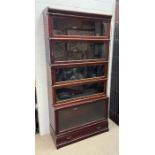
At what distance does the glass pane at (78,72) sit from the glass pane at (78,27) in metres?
0.44

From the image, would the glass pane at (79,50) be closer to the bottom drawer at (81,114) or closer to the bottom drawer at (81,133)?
the bottom drawer at (81,114)

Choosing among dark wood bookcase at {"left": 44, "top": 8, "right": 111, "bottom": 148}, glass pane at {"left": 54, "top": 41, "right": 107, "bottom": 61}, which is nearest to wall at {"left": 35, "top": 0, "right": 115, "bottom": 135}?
dark wood bookcase at {"left": 44, "top": 8, "right": 111, "bottom": 148}

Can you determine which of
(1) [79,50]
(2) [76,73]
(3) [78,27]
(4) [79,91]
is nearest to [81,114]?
(4) [79,91]

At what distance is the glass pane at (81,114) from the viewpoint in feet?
6.37

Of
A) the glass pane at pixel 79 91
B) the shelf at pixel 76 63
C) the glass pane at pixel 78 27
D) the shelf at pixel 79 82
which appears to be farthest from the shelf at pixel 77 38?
the glass pane at pixel 79 91

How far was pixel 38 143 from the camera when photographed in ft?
6.69

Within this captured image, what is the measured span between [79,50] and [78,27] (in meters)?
0.29

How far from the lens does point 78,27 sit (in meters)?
1.96
